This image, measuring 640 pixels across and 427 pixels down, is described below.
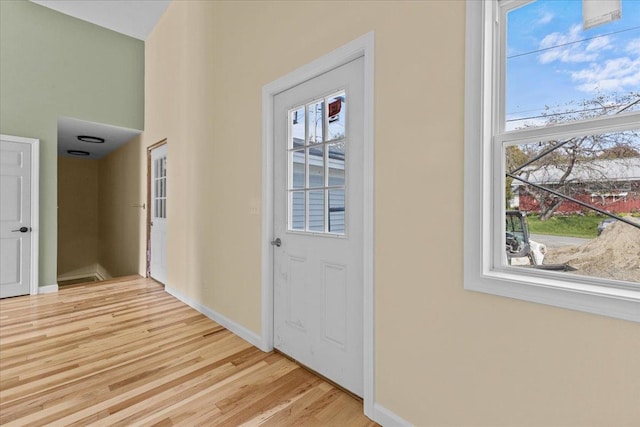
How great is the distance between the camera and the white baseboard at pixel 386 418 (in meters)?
1.60

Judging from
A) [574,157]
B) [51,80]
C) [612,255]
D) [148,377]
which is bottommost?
[148,377]

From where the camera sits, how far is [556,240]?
124 cm

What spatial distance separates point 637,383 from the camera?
39.5 inches

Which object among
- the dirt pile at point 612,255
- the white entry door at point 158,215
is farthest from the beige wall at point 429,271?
the white entry door at point 158,215

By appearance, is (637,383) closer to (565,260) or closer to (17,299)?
(565,260)

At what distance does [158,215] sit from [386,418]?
13.9ft

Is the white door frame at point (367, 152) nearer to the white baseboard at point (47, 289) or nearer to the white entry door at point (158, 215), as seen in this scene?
the white entry door at point (158, 215)

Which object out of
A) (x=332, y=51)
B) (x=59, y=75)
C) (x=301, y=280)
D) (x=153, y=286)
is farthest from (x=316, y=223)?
(x=59, y=75)

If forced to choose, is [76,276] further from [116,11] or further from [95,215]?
[116,11]

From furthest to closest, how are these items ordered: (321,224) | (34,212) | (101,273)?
(101,273), (34,212), (321,224)

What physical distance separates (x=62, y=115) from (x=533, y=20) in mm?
5411

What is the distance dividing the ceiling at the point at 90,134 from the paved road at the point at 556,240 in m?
5.54

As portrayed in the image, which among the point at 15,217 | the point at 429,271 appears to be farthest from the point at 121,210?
the point at 429,271

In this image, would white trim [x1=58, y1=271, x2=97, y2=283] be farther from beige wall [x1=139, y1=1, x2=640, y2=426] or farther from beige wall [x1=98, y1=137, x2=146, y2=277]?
beige wall [x1=139, y1=1, x2=640, y2=426]
